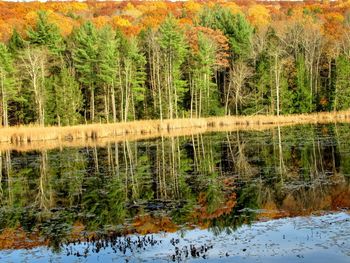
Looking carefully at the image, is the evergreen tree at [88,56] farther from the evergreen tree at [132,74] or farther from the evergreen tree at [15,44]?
the evergreen tree at [15,44]

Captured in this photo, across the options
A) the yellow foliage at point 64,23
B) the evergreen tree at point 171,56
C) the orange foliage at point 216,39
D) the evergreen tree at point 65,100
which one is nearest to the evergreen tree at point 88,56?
the evergreen tree at point 65,100

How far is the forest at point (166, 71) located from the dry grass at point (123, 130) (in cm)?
321

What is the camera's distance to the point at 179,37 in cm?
5562

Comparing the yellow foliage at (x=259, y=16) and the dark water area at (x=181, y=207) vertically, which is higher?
the yellow foliage at (x=259, y=16)

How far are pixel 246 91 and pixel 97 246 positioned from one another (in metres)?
50.9

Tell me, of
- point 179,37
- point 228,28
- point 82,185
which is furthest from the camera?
point 228,28

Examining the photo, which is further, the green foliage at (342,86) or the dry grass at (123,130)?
the green foliage at (342,86)

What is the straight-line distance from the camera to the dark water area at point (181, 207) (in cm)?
1171

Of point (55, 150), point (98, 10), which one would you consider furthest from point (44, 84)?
point (98, 10)

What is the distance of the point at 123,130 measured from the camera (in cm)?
4425

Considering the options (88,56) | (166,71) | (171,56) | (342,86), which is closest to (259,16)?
(342,86)

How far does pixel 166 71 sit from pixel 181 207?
41751 mm

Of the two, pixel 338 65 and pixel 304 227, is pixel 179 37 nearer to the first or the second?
pixel 338 65

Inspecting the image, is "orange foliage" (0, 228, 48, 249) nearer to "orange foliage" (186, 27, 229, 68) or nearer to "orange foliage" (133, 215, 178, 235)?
"orange foliage" (133, 215, 178, 235)
